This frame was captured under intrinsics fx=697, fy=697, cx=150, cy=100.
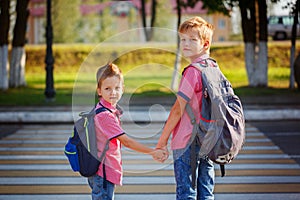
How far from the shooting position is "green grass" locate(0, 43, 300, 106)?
498cm

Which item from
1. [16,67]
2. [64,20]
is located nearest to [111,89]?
[16,67]

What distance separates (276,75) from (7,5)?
10192 mm

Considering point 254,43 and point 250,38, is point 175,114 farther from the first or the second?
point 254,43

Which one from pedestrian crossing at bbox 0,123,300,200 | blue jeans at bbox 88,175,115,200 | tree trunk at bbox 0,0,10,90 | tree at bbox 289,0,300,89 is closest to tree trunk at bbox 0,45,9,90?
tree trunk at bbox 0,0,10,90

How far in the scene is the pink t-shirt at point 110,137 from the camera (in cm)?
480

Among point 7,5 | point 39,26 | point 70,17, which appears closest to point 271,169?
point 7,5

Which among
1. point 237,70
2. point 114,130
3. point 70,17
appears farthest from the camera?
point 70,17

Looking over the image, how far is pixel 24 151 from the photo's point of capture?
10.5 m

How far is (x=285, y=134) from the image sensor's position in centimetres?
1245

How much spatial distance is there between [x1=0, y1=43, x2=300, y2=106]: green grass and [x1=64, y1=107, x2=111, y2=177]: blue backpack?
0.31 m

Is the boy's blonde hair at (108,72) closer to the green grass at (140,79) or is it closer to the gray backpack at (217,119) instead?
the green grass at (140,79)

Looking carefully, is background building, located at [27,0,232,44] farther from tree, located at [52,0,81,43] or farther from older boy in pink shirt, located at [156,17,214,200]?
older boy in pink shirt, located at [156,17,214,200]

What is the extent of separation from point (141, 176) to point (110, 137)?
12.3ft

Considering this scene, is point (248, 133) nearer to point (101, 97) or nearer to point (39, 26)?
point (101, 97)
